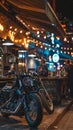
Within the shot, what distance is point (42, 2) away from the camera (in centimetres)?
1173

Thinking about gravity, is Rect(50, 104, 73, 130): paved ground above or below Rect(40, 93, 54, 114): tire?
below

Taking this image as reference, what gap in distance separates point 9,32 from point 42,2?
5.22 metres

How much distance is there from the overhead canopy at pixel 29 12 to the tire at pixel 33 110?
125 inches

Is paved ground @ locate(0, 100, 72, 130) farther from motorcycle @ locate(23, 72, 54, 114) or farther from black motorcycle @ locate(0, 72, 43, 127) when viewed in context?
motorcycle @ locate(23, 72, 54, 114)

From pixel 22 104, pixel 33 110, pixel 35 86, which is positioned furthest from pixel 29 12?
pixel 33 110

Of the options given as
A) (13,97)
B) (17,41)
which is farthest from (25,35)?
(13,97)

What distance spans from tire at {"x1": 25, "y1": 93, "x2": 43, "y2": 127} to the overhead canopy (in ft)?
10.4

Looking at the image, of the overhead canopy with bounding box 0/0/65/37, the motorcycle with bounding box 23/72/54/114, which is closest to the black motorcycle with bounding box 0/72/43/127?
the motorcycle with bounding box 23/72/54/114

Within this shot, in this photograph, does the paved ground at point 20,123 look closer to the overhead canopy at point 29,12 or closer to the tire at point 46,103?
the tire at point 46,103

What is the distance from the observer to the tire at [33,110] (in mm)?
9891

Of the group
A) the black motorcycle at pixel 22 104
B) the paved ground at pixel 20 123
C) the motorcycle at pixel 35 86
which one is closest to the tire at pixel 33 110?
the black motorcycle at pixel 22 104

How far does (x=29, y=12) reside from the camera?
13.8 metres

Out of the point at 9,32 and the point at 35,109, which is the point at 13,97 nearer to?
the point at 35,109

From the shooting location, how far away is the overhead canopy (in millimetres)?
12308
